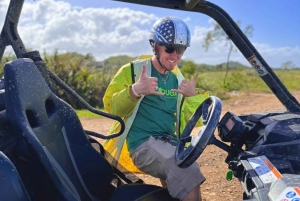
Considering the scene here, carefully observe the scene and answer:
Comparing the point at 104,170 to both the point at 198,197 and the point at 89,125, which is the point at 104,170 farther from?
the point at 89,125

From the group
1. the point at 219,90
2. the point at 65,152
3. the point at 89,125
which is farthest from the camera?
the point at 219,90

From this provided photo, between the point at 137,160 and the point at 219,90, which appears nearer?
the point at 137,160

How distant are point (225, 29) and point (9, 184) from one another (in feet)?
5.24

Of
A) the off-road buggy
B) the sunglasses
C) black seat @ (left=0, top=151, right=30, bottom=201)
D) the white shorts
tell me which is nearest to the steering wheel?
the off-road buggy

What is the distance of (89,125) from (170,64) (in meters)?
6.33

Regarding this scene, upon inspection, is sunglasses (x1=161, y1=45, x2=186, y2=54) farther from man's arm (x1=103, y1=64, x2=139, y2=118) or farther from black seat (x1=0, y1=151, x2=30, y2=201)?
black seat (x1=0, y1=151, x2=30, y2=201)

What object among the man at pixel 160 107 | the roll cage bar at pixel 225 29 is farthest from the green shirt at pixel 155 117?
the roll cage bar at pixel 225 29

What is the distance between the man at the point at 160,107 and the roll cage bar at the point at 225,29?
12.2 inches

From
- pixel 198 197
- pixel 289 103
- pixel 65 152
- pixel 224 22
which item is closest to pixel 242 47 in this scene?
pixel 224 22

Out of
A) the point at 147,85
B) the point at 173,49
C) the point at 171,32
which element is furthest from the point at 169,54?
the point at 147,85

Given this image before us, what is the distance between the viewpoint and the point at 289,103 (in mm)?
2680

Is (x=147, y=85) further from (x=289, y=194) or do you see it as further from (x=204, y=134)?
(x=289, y=194)

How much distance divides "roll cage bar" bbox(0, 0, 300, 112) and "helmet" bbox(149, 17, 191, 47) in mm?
258

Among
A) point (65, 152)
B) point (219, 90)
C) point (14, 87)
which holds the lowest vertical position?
point (219, 90)
